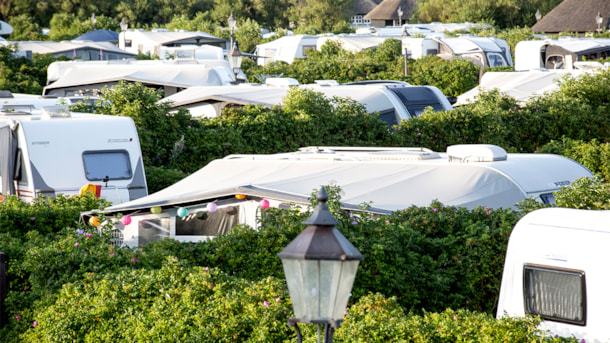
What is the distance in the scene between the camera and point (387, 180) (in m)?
10.3

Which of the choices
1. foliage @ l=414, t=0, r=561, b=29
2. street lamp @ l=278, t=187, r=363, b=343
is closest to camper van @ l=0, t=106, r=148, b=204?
street lamp @ l=278, t=187, r=363, b=343

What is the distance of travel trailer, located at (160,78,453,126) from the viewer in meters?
18.8

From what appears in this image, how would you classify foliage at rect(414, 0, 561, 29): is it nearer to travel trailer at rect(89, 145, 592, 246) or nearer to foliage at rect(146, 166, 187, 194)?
foliage at rect(146, 166, 187, 194)

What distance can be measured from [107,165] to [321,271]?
1107 cm

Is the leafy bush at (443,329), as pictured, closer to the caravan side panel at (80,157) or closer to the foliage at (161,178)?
the caravan side panel at (80,157)

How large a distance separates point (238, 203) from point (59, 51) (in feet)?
97.2

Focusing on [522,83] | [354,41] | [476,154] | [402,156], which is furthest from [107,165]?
[354,41]

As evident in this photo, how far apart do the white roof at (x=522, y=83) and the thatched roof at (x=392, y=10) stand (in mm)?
58449

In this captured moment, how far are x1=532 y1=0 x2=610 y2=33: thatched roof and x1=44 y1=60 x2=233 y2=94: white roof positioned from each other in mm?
36654

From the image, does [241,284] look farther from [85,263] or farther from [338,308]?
[338,308]

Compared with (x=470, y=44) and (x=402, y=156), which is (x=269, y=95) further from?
(x=470, y=44)

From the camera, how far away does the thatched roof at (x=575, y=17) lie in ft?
193

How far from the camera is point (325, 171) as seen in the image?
35.4 feet

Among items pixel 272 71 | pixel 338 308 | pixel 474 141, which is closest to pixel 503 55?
pixel 272 71
